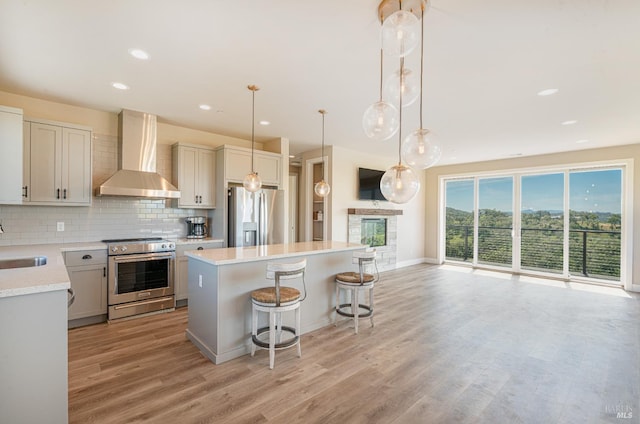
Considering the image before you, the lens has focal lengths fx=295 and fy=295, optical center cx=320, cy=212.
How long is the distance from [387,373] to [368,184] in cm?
478

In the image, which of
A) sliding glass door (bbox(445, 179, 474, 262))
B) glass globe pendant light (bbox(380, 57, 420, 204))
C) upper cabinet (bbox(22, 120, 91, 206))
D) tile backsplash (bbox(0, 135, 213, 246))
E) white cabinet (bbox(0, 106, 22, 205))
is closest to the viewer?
glass globe pendant light (bbox(380, 57, 420, 204))

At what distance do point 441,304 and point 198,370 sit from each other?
3.60 meters

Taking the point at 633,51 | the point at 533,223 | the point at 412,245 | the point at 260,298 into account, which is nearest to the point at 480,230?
the point at 533,223

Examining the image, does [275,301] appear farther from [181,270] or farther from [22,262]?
[22,262]

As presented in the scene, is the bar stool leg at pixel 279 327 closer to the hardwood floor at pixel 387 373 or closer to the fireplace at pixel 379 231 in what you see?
the hardwood floor at pixel 387 373

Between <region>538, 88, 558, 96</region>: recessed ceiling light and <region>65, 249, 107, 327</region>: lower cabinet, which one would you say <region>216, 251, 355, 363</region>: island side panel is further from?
<region>538, 88, 558, 96</region>: recessed ceiling light

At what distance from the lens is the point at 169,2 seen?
1968 mm

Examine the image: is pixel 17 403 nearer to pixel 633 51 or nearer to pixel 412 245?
pixel 633 51

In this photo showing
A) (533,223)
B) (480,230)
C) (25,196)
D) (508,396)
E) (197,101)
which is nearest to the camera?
(508,396)

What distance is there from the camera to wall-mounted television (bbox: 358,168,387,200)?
6.76 metres

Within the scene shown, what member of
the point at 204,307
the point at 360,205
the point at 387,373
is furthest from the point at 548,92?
the point at 204,307

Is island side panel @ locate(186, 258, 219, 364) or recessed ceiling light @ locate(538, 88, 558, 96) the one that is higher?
recessed ceiling light @ locate(538, 88, 558, 96)
